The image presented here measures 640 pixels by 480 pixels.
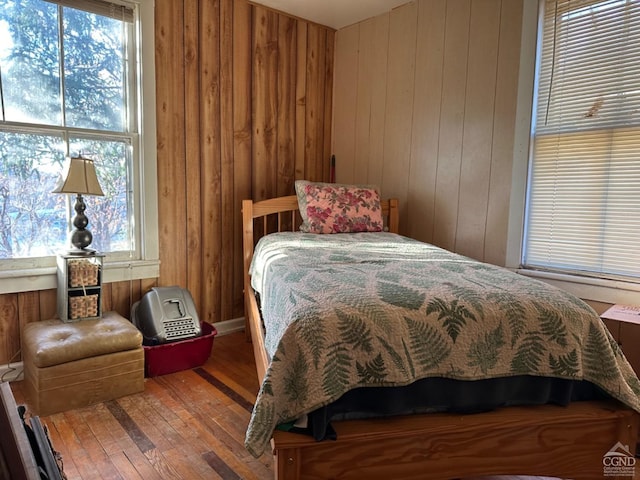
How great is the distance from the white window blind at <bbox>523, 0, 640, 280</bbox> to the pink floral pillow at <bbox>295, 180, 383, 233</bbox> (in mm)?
979

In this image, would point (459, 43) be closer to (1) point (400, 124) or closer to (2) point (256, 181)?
(1) point (400, 124)

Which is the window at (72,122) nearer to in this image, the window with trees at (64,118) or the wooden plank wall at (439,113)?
the window with trees at (64,118)

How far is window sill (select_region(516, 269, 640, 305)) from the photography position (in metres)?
2.15

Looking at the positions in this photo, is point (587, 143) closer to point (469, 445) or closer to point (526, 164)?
point (526, 164)

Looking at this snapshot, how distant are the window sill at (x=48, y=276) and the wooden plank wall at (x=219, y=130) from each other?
6cm

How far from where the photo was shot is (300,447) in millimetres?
1159

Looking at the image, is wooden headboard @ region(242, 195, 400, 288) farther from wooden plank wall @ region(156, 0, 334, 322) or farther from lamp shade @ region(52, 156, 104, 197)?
lamp shade @ region(52, 156, 104, 197)

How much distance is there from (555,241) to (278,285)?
68.2 inches

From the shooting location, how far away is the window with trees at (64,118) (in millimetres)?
2266

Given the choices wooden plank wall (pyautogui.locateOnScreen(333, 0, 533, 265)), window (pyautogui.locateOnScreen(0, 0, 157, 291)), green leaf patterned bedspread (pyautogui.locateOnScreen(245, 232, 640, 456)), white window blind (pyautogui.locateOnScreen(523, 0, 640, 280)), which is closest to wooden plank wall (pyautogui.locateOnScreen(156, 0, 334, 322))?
window (pyautogui.locateOnScreen(0, 0, 157, 291))

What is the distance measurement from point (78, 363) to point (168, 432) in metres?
0.58

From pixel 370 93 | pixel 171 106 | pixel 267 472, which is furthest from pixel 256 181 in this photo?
pixel 267 472

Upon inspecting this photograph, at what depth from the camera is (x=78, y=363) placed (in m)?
2.07

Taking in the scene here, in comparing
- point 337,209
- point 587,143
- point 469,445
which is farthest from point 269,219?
point 469,445
